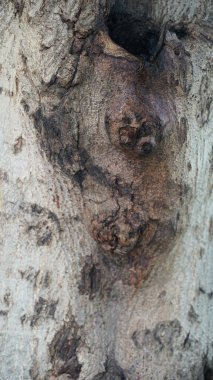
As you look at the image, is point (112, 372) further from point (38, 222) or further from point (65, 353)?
point (38, 222)

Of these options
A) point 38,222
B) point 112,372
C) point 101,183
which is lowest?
point 112,372

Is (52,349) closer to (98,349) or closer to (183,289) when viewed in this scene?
(98,349)

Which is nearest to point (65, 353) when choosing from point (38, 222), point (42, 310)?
point (42, 310)

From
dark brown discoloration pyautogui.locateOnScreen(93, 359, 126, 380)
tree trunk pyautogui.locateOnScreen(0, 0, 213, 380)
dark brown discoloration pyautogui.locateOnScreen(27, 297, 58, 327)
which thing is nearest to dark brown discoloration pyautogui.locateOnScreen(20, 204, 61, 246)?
tree trunk pyautogui.locateOnScreen(0, 0, 213, 380)

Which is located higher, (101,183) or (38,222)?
(101,183)

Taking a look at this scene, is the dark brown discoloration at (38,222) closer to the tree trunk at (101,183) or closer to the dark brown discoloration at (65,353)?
the tree trunk at (101,183)

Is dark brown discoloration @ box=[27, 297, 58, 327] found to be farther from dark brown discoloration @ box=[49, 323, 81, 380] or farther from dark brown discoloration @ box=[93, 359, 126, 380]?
dark brown discoloration @ box=[93, 359, 126, 380]

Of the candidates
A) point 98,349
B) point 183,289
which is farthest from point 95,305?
point 183,289
